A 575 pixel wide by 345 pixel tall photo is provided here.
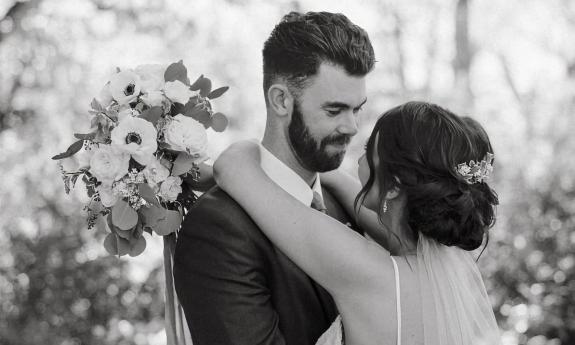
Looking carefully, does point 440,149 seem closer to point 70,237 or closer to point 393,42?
point 70,237

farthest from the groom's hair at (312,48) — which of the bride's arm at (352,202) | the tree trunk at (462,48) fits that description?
the tree trunk at (462,48)

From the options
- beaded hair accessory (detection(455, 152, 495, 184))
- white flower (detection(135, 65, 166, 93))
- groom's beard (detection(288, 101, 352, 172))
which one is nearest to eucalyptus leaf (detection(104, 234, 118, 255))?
white flower (detection(135, 65, 166, 93))

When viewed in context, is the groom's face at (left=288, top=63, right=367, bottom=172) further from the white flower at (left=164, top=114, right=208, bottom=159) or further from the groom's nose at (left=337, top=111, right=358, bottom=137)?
the white flower at (left=164, top=114, right=208, bottom=159)

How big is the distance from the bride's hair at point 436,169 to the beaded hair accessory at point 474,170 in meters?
0.02

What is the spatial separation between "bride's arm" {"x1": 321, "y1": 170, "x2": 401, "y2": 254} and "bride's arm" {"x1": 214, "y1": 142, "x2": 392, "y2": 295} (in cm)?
55

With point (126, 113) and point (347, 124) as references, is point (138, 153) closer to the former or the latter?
point (126, 113)

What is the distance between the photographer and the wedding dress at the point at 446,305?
257 centimetres

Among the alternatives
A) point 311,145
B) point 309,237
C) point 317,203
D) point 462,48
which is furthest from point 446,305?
point 462,48

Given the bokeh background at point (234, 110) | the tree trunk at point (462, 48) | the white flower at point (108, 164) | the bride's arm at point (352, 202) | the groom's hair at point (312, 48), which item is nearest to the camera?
the white flower at point (108, 164)

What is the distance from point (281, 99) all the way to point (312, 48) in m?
0.24

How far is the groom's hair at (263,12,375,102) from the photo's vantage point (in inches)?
110

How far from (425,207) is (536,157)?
16.8ft

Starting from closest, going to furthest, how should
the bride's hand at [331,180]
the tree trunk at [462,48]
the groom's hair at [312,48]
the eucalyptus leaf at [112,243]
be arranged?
the eucalyptus leaf at [112,243]
the groom's hair at [312,48]
the bride's hand at [331,180]
the tree trunk at [462,48]

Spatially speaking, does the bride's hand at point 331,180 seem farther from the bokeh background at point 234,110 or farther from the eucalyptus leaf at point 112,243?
the bokeh background at point 234,110
